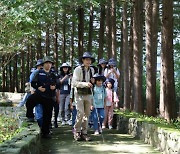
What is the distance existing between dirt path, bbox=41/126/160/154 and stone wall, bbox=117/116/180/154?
0.17 metres

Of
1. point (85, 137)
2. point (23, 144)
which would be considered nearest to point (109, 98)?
point (85, 137)

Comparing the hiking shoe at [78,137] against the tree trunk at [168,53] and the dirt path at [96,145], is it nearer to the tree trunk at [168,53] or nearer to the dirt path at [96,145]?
the dirt path at [96,145]

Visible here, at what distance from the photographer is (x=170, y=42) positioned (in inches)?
402

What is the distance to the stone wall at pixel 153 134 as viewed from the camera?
6701mm

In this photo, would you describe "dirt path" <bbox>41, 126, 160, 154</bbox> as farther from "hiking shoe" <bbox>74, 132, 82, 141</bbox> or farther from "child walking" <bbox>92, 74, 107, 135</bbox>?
"child walking" <bbox>92, 74, 107, 135</bbox>

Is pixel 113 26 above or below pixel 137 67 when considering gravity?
above

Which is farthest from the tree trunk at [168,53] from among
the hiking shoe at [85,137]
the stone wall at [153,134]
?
the hiking shoe at [85,137]

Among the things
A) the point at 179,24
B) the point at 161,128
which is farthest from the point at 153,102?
the point at 179,24

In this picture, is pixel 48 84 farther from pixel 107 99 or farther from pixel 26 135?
pixel 107 99

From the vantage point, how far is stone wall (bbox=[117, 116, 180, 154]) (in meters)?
6.70

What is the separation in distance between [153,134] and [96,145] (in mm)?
1222

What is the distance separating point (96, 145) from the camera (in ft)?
27.1

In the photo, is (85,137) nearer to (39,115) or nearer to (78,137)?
(78,137)

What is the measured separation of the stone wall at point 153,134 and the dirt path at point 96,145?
0.17 m
